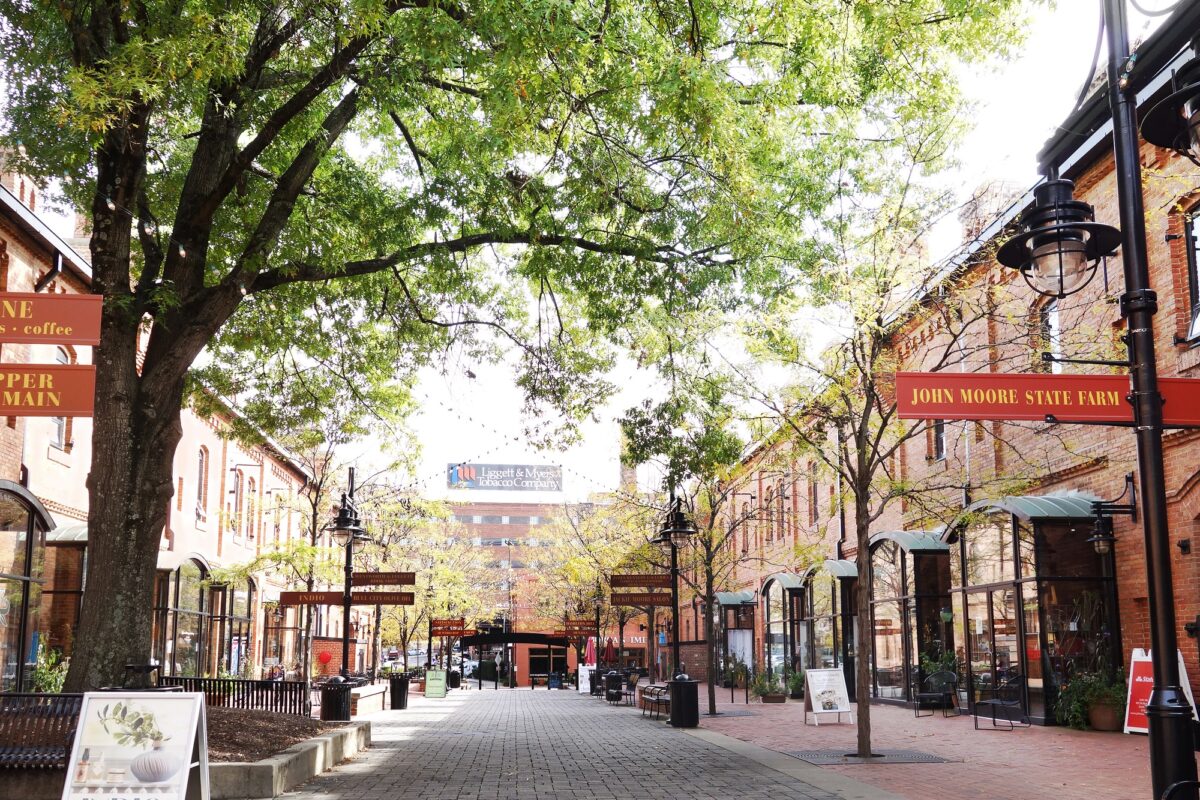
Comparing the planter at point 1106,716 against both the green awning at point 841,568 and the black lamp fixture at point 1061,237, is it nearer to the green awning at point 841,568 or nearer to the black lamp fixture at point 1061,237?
the green awning at point 841,568

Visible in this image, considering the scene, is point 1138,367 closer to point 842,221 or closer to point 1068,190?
point 1068,190

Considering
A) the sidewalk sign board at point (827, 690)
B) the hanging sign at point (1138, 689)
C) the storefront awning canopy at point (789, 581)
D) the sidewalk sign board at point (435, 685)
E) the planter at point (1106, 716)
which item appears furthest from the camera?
the sidewalk sign board at point (435, 685)

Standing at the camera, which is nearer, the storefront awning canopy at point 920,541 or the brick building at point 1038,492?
the brick building at point 1038,492

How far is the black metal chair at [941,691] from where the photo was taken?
22.7 metres

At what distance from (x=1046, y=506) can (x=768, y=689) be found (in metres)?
13.9

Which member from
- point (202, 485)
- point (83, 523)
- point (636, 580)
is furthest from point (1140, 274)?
point (202, 485)

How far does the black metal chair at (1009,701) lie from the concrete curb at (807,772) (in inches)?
189

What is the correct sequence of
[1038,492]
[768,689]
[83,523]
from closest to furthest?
[1038,492] < [83,523] < [768,689]

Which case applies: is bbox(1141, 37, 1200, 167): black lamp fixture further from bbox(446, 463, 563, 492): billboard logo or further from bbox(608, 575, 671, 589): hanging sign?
bbox(446, 463, 563, 492): billboard logo

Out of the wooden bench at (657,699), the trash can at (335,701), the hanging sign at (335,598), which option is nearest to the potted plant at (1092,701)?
the wooden bench at (657,699)

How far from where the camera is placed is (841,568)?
3100cm

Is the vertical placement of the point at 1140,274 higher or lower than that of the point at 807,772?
higher

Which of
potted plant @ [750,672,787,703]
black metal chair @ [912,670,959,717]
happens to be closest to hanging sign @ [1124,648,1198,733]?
black metal chair @ [912,670,959,717]

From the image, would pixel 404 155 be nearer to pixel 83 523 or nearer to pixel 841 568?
pixel 83 523
